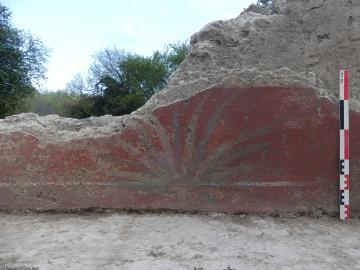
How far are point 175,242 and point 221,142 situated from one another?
93cm

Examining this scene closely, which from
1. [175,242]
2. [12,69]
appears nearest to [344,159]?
[175,242]

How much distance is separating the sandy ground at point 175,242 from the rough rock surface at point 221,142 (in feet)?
0.57

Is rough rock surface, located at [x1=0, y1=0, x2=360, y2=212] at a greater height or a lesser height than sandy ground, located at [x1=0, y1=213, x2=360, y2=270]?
greater

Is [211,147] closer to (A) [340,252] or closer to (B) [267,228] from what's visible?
(B) [267,228]

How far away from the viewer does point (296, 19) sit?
376 cm

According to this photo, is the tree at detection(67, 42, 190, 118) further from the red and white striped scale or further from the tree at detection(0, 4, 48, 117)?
the red and white striped scale

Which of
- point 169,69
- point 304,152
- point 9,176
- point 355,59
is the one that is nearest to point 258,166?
point 304,152

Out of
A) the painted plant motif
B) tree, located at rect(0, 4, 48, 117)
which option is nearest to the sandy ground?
the painted plant motif

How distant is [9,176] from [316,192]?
2.48 m

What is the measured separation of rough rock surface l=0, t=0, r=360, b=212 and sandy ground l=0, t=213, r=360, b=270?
173 millimetres

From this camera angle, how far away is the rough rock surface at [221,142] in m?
3.34

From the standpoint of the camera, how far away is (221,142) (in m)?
3.38

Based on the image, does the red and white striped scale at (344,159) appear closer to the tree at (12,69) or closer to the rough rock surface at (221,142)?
the rough rock surface at (221,142)

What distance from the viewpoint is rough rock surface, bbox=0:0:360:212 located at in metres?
3.34
